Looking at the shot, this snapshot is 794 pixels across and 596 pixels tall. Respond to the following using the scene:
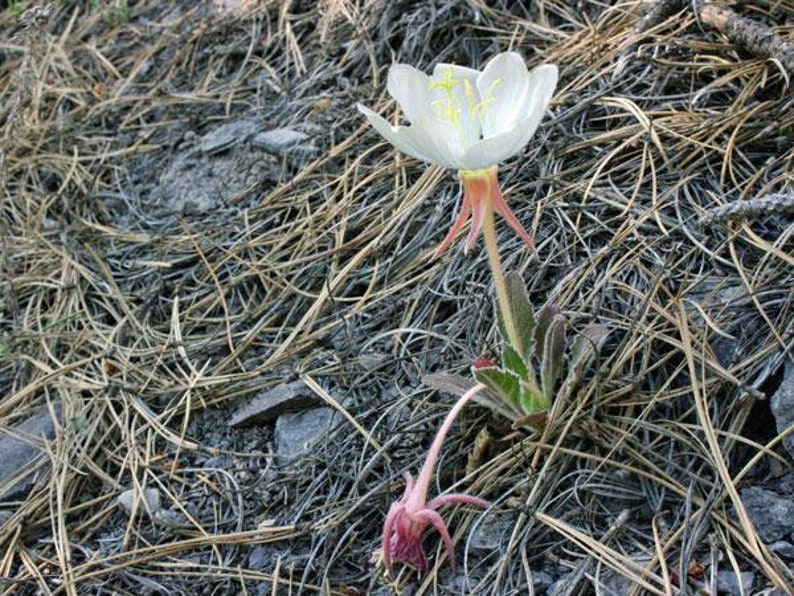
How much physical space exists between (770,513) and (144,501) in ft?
4.41

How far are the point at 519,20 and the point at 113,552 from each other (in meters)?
1.93

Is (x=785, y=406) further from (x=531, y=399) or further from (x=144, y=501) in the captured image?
(x=144, y=501)

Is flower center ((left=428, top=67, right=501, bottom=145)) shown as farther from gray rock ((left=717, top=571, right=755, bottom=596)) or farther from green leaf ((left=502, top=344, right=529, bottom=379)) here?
gray rock ((left=717, top=571, right=755, bottom=596))

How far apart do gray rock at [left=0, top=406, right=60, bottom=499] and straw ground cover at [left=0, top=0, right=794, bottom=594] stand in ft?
0.07

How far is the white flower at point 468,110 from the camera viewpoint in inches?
66.9

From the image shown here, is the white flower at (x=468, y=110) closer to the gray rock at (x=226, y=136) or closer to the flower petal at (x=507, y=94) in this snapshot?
the flower petal at (x=507, y=94)

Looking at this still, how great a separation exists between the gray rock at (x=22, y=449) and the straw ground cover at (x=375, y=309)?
20mm

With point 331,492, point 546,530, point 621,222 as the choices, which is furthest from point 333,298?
point 546,530

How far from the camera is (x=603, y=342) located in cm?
205

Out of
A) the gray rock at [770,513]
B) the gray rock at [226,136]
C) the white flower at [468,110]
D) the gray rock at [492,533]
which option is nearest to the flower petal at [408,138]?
the white flower at [468,110]

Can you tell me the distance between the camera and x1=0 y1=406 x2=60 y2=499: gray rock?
2.39 m

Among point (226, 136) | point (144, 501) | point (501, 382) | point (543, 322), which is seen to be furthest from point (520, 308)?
point (226, 136)

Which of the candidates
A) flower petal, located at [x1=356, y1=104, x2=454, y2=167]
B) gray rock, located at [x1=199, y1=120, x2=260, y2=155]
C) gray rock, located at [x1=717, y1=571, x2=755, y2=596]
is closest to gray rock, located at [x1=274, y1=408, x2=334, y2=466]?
flower petal, located at [x1=356, y1=104, x2=454, y2=167]

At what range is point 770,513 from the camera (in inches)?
67.6
